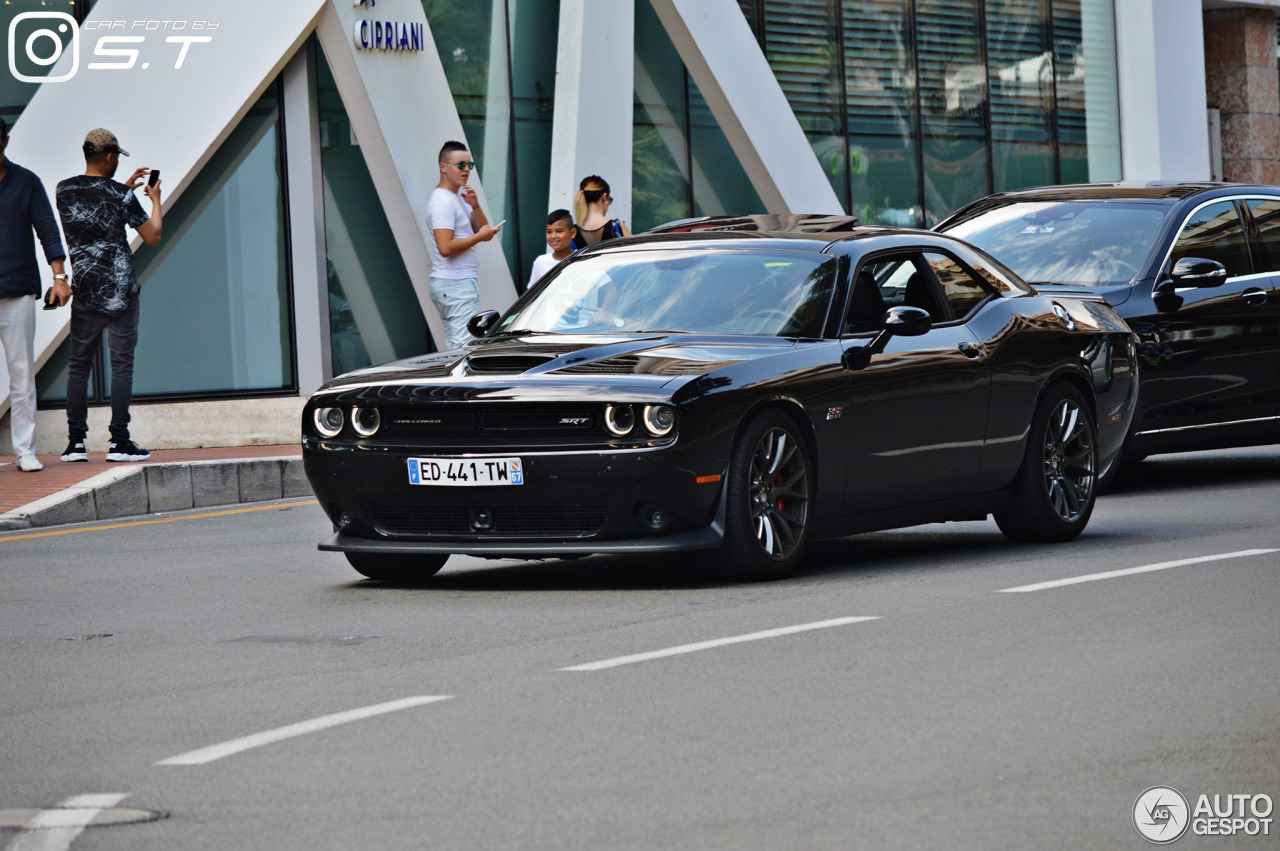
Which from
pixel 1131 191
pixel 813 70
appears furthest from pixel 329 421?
pixel 813 70

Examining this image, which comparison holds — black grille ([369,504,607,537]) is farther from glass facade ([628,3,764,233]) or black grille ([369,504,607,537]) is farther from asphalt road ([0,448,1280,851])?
glass facade ([628,3,764,233])

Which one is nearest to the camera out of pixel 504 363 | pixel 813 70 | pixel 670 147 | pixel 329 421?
pixel 504 363

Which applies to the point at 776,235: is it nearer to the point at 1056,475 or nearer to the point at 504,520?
the point at 1056,475

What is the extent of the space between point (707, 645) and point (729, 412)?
1404mm

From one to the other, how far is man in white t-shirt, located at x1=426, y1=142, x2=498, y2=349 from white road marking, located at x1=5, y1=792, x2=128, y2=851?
11589 mm

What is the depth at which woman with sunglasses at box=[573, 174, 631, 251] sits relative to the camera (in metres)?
15.6

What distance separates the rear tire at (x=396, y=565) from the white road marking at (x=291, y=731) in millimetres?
2716

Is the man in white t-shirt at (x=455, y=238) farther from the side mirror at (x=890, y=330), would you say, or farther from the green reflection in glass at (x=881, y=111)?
the side mirror at (x=890, y=330)

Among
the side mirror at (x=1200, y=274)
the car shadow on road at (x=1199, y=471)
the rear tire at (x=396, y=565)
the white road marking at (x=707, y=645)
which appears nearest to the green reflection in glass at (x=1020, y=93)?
the car shadow on road at (x=1199, y=471)

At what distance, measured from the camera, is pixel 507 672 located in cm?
584

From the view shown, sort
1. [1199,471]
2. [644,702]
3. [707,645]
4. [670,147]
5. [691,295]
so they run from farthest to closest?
[670,147]
[1199,471]
[691,295]
[707,645]
[644,702]

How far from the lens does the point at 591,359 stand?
7.64 metres

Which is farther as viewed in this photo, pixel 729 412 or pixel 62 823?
pixel 729 412

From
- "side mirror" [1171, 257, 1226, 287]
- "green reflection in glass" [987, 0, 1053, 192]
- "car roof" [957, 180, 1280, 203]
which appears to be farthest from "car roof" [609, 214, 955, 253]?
"green reflection in glass" [987, 0, 1053, 192]
